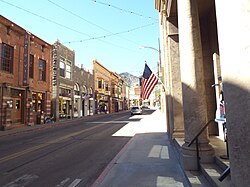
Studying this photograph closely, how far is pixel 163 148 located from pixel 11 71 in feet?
55.0

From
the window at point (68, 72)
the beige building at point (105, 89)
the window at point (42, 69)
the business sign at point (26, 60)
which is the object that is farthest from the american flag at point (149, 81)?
the beige building at point (105, 89)

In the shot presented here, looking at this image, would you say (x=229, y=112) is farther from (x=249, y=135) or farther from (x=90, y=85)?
(x=90, y=85)

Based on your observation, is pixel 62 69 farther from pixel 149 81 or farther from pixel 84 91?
pixel 149 81

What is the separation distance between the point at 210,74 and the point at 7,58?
17524 millimetres

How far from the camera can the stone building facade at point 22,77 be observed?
18.0 metres

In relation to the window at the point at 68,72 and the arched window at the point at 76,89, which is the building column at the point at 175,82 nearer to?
the window at the point at 68,72

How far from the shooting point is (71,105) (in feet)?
102

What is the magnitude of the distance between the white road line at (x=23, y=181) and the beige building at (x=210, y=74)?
3.85m

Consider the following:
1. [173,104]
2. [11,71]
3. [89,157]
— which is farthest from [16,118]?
[173,104]

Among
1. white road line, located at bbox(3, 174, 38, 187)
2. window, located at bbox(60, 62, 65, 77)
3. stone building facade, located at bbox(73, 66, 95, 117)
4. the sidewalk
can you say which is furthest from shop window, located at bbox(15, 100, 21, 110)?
white road line, located at bbox(3, 174, 38, 187)

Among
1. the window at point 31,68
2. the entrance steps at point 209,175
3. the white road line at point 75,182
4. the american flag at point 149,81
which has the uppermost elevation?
the window at point 31,68

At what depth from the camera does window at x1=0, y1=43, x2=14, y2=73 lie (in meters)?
18.2

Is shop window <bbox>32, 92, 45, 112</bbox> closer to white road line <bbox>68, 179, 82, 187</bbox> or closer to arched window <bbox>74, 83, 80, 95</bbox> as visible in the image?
arched window <bbox>74, 83, 80, 95</bbox>

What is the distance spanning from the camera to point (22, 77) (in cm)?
2019
